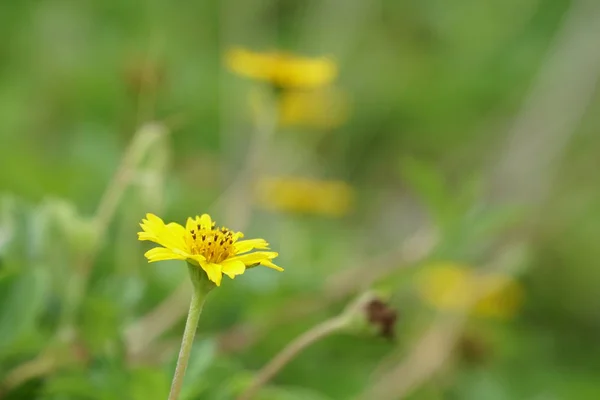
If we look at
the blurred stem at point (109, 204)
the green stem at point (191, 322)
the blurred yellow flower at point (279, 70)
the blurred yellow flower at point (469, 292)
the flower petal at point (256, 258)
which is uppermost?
the blurred yellow flower at point (279, 70)

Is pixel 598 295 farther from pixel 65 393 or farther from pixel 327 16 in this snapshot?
pixel 65 393

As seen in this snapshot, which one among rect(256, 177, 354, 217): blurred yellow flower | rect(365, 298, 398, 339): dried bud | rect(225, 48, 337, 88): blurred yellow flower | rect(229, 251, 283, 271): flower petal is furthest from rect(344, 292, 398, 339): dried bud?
rect(256, 177, 354, 217): blurred yellow flower

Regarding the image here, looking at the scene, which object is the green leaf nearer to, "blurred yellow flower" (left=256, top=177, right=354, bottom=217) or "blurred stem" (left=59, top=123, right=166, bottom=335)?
"blurred stem" (left=59, top=123, right=166, bottom=335)

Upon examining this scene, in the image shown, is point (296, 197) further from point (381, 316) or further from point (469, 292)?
point (381, 316)

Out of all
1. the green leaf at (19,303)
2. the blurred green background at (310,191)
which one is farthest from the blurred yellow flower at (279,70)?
the green leaf at (19,303)

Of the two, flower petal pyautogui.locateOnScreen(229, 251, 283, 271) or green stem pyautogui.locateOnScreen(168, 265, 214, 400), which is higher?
flower petal pyautogui.locateOnScreen(229, 251, 283, 271)

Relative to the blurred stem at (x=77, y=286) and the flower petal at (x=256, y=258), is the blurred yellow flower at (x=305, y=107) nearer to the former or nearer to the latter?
the blurred stem at (x=77, y=286)

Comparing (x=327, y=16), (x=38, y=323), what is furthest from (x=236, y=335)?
(x=327, y=16)
